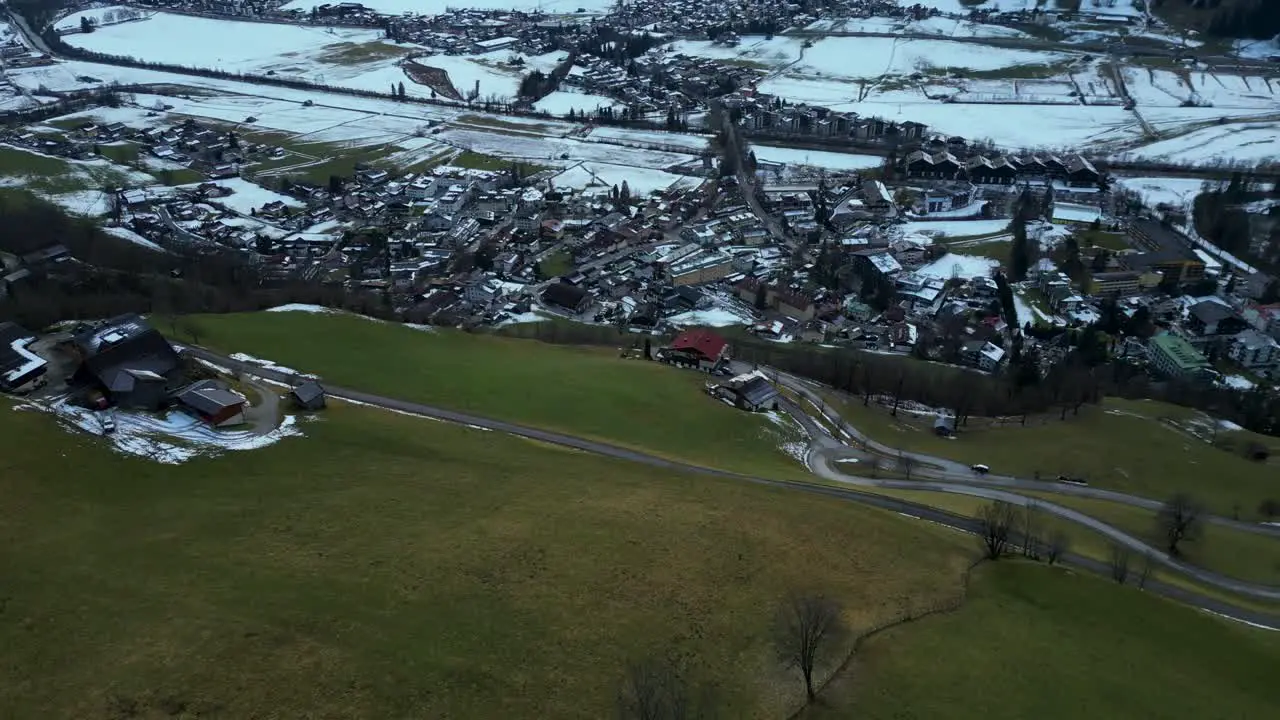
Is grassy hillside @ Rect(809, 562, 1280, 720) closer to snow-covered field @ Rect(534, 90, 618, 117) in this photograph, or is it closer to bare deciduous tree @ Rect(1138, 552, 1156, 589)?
bare deciduous tree @ Rect(1138, 552, 1156, 589)

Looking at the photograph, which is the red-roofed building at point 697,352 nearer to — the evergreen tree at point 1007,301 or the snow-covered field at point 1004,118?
the evergreen tree at point 1007,301

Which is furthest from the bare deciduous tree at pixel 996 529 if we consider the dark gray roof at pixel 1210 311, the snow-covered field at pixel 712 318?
the dark gray roof at pixel 1210 311

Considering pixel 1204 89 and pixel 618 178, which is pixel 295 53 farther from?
pixel 1204 89

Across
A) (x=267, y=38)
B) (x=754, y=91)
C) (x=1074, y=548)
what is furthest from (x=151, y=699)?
(x=267, y=38)

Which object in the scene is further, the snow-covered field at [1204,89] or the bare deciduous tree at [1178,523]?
the snow-covered field at [1204,89]

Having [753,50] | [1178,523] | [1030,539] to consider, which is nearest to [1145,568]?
[1178,523]

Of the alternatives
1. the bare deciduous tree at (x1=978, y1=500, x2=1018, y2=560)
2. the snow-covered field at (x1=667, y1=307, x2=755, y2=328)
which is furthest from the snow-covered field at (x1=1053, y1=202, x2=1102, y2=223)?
the bare deciduous tree at (x1=978, y1=500, x2=1018, y2=560)

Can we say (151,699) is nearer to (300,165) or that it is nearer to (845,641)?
(845,641)
